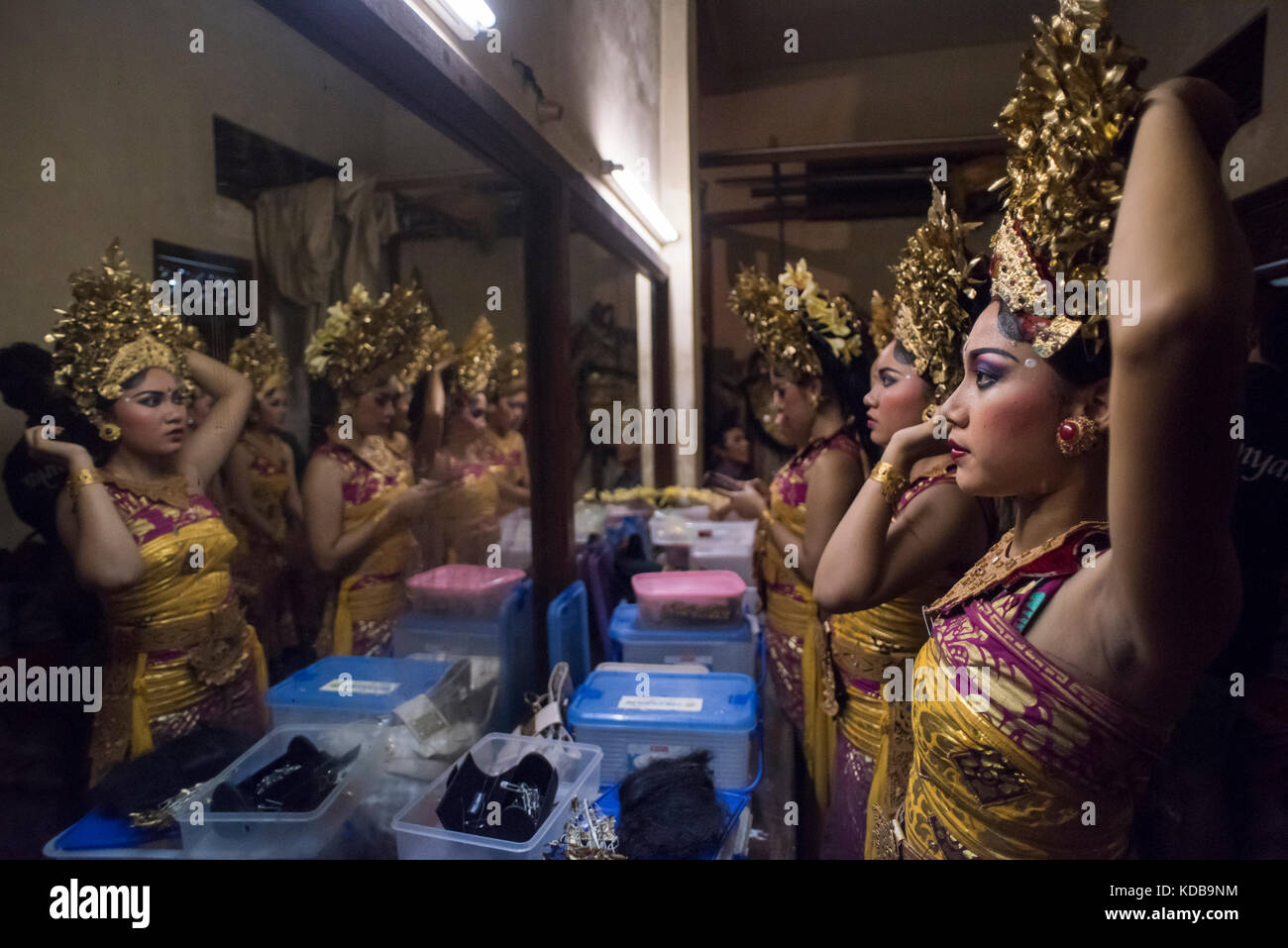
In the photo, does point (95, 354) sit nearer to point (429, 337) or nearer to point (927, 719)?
point (429, 337)

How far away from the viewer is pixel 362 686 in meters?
1.45

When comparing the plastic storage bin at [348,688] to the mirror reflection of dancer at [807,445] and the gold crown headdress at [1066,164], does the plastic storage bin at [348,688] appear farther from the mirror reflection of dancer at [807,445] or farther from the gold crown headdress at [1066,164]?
the gold crown headdress at [1066,164]

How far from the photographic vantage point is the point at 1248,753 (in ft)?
3.88

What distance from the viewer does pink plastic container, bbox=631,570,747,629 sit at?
6.23ft

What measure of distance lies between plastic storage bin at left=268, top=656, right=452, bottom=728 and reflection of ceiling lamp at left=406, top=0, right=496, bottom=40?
1227mm

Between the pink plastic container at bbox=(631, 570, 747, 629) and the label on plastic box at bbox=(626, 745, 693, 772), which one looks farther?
the pink plastic container at bbox=(631, 570, 747, 629)

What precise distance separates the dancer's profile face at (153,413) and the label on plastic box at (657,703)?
103cm

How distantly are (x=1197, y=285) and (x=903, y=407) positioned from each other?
56 cm

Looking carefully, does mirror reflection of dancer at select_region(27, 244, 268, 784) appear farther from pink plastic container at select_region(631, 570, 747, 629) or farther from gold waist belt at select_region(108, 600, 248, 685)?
pink plastic container at select_region(631, 570, 747, 629)

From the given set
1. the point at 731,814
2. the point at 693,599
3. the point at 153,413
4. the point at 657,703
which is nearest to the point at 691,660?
the point at 693,599

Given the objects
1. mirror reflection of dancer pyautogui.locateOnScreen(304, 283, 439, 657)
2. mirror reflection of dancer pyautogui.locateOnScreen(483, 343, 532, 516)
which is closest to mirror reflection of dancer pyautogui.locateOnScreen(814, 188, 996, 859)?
mirror reflection of dancer pyautogui.locateOnScreen(304, 283, 439, 657)

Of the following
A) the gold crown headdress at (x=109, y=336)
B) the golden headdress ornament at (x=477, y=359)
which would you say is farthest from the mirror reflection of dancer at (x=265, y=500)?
the golden headdress ornament at (x=477, y=359)

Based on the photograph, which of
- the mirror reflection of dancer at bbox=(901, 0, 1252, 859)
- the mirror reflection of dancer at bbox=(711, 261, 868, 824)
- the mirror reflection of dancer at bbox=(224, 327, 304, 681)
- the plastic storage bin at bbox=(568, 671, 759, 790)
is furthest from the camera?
the plastic storage bin at bbox=(568, 671, 759, 790)

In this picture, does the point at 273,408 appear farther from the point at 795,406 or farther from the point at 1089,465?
the point at 1089,465
